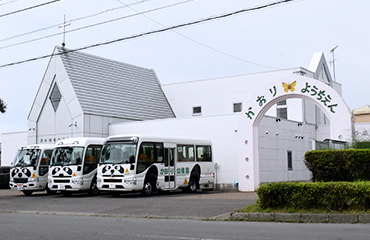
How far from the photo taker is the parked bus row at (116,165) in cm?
2172

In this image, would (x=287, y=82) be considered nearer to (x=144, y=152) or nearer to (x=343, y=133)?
(x=343, y=133)

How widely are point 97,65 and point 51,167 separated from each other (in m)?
13.7

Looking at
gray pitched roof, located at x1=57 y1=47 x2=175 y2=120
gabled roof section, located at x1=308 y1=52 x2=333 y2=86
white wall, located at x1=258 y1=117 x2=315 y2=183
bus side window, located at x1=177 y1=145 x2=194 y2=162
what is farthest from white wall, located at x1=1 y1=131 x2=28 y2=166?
gabled roof section, located at x1=308 y1=52 x2=333 y2=86

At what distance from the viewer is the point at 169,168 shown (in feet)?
77.6

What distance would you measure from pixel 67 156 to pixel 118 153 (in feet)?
10.2

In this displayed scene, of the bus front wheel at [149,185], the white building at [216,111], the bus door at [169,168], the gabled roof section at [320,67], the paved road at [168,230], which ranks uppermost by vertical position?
the gabled roof section at [320,67]

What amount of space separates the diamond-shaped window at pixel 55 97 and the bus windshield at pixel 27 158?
8226 millimetres

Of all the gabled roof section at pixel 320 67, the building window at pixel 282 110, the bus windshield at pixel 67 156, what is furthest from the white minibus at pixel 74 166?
the gabled roof section at pixel 320 67

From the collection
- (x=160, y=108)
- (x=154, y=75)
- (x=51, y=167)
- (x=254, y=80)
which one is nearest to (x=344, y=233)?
(x=51, y=167)

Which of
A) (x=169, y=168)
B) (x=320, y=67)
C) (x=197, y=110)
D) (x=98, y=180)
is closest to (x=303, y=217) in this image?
(x=169, y=168)

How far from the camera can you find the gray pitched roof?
32.8 metres

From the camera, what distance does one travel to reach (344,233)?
10.0m

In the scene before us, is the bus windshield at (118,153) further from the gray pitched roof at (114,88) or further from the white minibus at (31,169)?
the gray pitched roof at (114,88)

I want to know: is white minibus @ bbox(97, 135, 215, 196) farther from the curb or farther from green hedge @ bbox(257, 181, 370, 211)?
green hedge @ bbox(257, 181, 370, 211)
